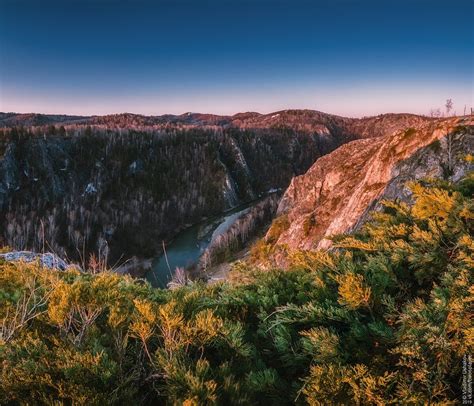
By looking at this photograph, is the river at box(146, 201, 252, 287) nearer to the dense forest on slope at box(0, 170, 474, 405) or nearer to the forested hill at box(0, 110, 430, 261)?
the forested hill at box(0, 110, 430, 261)

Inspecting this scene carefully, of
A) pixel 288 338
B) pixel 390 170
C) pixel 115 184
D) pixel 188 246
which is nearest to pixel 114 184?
pixel 115 184

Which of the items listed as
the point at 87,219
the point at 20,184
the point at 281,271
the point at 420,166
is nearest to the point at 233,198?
the point at 87,219

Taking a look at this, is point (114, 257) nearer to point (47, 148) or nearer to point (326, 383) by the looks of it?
point (47, 148)

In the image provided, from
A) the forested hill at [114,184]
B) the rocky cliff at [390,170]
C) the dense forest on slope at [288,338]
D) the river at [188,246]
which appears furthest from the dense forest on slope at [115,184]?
the dense forest on slope at [288,338]

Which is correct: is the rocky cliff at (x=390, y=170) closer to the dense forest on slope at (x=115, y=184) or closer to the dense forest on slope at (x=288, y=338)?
the dense forest on slope at (x=288, y=338)

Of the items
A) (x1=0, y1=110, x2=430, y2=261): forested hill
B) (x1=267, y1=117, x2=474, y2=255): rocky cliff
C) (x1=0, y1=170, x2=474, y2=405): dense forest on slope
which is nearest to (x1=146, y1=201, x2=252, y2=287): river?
(x1=0, y1=110, x2=430, y2=261): forested hill

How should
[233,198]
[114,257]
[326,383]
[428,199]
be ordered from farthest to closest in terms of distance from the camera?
[233,198]
[114,257]
[428,199]
[326,383]
